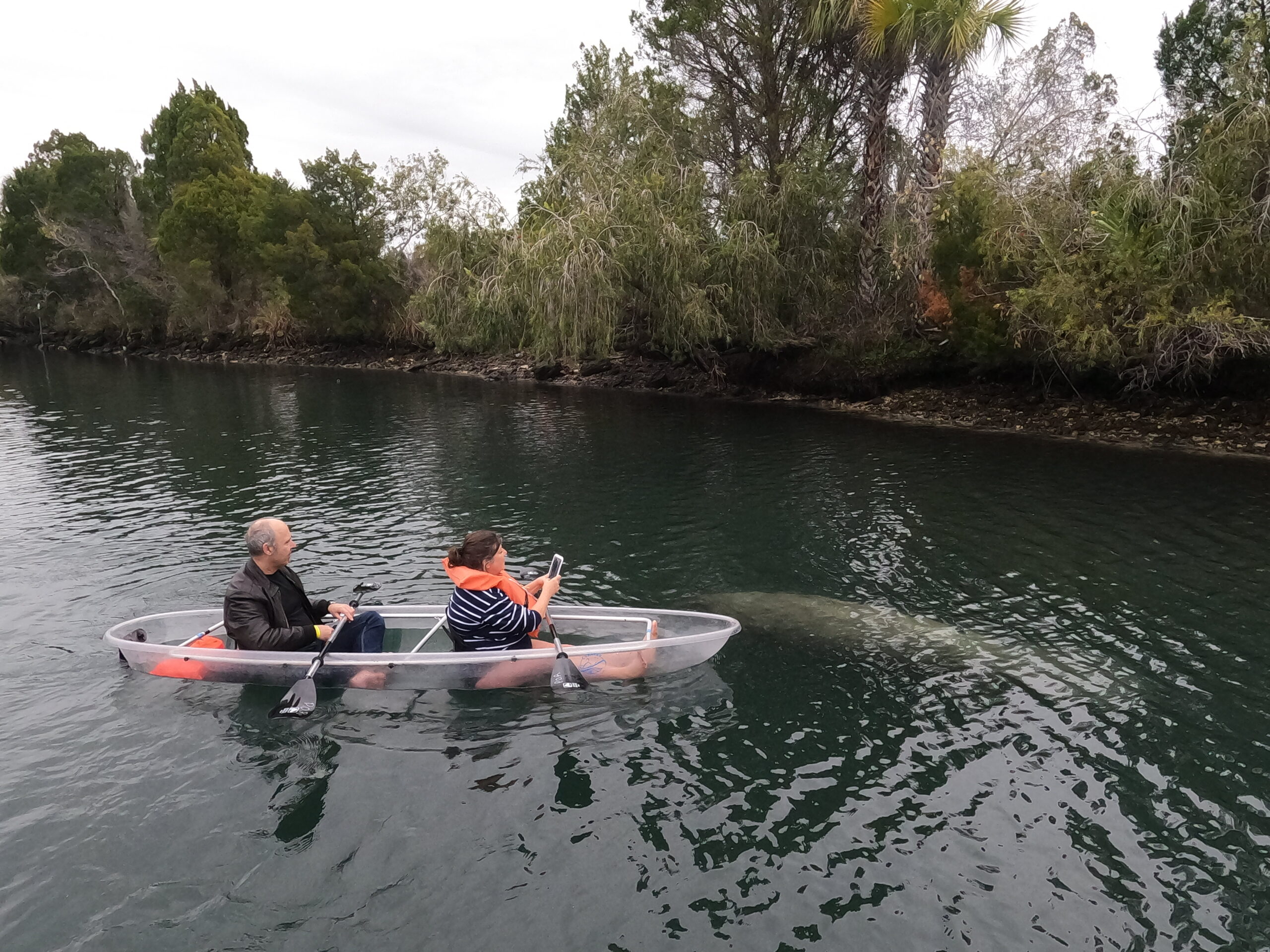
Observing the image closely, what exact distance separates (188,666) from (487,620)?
3.61 m

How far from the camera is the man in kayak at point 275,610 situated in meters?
8.92

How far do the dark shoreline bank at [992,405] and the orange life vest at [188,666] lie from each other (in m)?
24.0

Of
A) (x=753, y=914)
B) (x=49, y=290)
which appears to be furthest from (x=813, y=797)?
(x=49, y=290)

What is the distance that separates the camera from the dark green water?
6.04 metres

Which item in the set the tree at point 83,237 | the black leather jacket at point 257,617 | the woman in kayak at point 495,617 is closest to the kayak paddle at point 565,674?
the woman in kayak at point 495,617

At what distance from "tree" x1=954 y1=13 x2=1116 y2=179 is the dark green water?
42.4 feet

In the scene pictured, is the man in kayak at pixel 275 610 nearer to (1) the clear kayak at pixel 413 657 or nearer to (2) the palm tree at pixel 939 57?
(1) the clear kayak at pixel 413 657

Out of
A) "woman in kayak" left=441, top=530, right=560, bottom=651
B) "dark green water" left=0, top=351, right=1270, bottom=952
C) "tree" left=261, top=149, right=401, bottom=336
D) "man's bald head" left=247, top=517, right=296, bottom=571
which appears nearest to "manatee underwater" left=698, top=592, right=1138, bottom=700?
"dark green water" left=0, top=351, right=1270, bottom=952

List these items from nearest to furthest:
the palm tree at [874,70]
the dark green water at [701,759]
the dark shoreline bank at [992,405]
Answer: the dark green water at [701,759]
the dark shoreline bank at [992,405]
the palm tree at [874,70]

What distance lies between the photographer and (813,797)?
745 cm

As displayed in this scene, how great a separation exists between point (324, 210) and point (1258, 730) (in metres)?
61.1

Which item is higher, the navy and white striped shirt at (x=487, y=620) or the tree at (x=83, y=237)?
the tree at (x=83, y=237)

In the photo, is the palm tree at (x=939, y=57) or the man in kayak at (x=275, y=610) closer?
the man in kayak at (x=275, y=610)

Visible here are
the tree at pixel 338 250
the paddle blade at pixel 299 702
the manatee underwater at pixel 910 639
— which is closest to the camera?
the paddle blade at pixel 299 702
